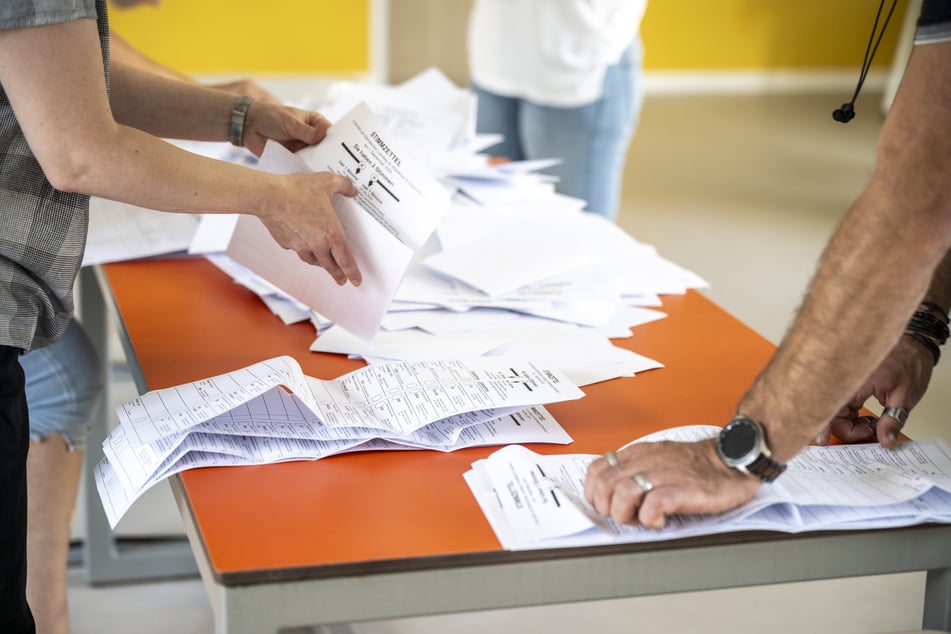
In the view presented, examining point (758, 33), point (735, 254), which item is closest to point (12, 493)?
point (735, 254)

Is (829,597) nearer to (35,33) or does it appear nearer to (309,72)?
(35,33)

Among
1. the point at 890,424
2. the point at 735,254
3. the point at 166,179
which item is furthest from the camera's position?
the point at 735,254

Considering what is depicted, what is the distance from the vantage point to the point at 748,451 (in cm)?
88

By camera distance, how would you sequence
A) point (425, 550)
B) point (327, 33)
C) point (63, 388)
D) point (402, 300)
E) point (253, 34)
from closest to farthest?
point (425, 550)
point (402, 300)
point (63, 388)
point (253, 34)
point (327, 33)

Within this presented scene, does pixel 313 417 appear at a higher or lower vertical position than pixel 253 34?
higher

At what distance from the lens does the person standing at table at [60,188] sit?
830 mm

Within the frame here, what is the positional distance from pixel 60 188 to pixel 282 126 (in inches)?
16.3

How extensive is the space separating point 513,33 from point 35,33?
1.64 m

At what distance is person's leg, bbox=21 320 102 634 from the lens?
5.02 ft

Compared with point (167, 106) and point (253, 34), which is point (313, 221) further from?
point (253, 34)

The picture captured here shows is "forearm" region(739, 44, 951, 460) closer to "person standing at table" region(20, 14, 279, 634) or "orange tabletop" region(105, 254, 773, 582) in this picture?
"orange tabletop" region(105, 254, 773, 582)

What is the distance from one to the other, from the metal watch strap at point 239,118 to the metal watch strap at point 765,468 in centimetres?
75

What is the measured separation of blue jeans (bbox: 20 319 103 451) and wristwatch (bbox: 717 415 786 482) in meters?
1.02

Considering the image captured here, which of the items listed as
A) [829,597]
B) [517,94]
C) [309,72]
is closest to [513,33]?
[517,94]
